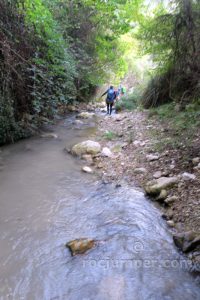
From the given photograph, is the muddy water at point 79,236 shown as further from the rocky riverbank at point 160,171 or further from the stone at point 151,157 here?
the stone at point 151,157

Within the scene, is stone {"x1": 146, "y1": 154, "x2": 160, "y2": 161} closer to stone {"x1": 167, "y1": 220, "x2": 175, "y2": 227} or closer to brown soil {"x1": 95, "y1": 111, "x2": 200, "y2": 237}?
brown soil {"x1": 95, "y1": 111, "x2": 200, "y2": 237}

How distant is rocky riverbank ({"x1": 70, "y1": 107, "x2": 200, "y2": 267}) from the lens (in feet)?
10.0

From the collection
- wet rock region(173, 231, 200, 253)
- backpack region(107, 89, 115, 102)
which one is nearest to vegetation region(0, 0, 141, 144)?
backpack region(107, 89, 115, 102)

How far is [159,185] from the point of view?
12.6 ft

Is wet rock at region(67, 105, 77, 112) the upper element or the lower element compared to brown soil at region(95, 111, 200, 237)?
lower

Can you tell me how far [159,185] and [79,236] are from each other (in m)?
1.49

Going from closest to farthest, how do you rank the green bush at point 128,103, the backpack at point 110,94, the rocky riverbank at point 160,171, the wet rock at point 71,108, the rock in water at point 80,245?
the rock in water at point 80,245, the rocky riverbank at point 160,171, the backpack at point 110,94, the wet rock at point 71,108, the green bush at point 128,103

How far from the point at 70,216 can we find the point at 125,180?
4.50 ft

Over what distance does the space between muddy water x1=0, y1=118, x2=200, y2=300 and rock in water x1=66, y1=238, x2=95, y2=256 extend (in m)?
0.07

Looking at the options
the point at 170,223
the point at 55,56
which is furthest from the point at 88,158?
the point at 55,56

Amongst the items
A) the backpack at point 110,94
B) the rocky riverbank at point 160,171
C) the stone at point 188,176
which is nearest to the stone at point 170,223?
the rocky riverbank at point 160,171

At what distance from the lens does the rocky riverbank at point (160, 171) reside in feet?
10.0

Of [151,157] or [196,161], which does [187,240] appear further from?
[151,157]

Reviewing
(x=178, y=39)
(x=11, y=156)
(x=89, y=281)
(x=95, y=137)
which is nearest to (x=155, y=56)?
(x=178, y=39)
